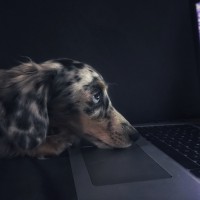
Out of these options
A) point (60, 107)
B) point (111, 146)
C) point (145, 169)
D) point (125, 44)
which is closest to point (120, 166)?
point (145, 169)

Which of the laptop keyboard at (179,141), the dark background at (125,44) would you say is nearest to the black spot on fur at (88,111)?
the laptop keyboard at (179,141)

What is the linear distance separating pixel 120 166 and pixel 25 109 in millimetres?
345

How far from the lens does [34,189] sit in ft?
2.64

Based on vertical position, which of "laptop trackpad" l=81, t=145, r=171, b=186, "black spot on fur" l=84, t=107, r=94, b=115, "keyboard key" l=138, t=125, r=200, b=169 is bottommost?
"keyboard key" l=138, t=125, r=200, b=169

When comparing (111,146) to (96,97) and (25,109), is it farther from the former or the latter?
(25,109)

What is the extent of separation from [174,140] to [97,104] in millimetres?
290

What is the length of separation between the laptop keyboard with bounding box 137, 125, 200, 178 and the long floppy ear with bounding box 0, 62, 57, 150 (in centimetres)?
38

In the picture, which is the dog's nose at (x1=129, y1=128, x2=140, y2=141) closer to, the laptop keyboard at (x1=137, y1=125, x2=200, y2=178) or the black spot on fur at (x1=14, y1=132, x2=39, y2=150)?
the laptop keyboard at (x1=137, y1=125, x2=200, y2=178)

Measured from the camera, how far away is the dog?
3.71 feet

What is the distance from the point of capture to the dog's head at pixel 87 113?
1.24m

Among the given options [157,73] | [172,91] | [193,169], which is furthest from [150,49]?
[193,169]

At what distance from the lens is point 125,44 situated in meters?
1.56

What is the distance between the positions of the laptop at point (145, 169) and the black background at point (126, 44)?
0.29 metres

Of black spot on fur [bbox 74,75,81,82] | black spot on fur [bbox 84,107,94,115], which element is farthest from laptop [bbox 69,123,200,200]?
black spot on fur [bbox 74,75,81,82]
